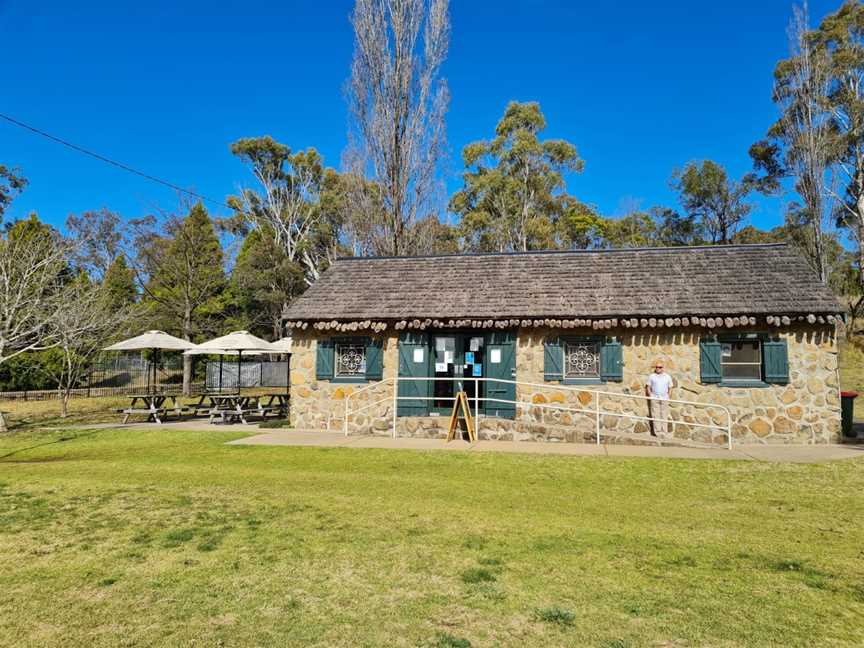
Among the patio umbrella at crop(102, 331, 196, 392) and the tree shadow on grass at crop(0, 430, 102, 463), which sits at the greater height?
the patio umbrella at crop(102, 331, 196, 392)

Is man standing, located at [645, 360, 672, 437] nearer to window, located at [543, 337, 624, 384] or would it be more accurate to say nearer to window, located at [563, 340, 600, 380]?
window, located at [543, 337, 624, 384]

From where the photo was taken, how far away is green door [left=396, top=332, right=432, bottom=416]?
14.0 metres

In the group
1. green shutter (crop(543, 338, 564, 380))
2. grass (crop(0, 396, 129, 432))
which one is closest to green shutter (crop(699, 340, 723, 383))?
green shutter (crop(543, 338, 564, 380))

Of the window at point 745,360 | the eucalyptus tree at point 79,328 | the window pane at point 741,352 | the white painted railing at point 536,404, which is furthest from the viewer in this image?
the eucalyptus tree at point 79,328

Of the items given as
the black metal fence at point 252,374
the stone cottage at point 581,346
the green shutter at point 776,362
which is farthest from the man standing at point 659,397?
the black metal fence at point 252,374

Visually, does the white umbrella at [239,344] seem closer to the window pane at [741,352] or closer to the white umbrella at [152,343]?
the white umbrella at [152,343]

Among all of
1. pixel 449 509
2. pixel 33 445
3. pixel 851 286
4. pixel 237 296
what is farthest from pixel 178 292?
pixel 851 286

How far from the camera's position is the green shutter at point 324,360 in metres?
14.6

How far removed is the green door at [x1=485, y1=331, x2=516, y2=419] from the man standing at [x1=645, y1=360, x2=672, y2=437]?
3.02m

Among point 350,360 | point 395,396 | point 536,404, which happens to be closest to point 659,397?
point 536,404

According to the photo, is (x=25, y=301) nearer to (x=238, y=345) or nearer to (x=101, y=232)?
(x=238, y=345)

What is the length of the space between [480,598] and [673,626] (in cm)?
127

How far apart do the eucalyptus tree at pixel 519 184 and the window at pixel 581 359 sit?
21588 millimetres

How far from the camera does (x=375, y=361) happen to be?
47.0 ft
